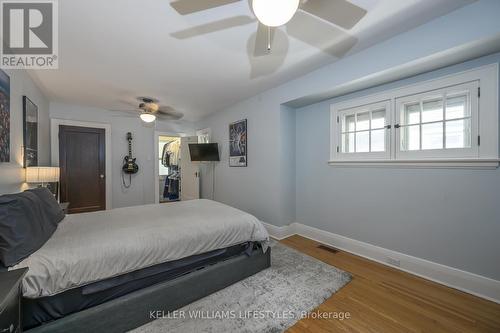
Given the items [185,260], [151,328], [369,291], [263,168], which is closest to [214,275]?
[185,260]

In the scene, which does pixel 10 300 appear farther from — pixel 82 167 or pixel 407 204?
pixel 82 167

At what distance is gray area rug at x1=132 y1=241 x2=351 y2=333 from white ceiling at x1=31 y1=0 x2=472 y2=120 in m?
2.45

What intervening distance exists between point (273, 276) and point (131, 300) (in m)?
1.33

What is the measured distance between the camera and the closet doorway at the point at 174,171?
5184 millimetres

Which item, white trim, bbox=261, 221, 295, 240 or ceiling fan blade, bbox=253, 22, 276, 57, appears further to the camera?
white trim, bbox=261, 221, 295, 240

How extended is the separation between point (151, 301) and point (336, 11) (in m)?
2.71

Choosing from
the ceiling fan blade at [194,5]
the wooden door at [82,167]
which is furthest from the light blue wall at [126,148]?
the ceiling fan blade at [194,5]

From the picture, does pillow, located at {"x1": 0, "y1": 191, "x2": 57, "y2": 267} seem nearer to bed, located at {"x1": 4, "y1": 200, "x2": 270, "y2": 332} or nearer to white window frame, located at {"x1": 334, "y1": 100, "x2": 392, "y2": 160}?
bed, located at {"x1": 4, "y1": 200, "x2": 270, "y2": 332}

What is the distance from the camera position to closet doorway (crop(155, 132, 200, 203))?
204 inches

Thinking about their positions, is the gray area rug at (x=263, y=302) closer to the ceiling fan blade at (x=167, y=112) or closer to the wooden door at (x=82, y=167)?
the ceiling fan blade at (x=167, y=112)

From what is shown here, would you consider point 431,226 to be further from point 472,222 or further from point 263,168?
point 263,168

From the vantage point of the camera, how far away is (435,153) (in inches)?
81.8

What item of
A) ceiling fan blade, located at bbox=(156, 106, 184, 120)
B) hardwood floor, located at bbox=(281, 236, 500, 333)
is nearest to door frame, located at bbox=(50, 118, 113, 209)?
ceiling fan blade, located at bbox=(156, 106, 184, 120)

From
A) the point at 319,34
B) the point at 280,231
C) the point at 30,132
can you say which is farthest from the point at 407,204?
the point at 30,132
